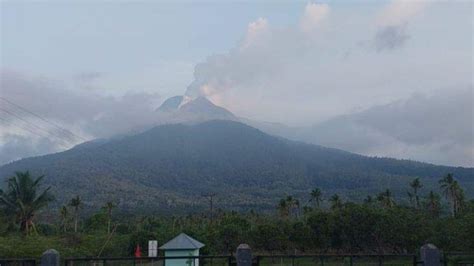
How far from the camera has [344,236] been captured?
4497 centimetres

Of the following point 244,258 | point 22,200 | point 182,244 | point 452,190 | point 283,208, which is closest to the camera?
point 244,258

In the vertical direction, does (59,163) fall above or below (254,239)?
above

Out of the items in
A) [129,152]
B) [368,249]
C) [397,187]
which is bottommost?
[368,249]

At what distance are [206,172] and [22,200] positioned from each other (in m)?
117

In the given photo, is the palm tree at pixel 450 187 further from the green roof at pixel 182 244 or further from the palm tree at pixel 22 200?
the green roof at pixel 182 244

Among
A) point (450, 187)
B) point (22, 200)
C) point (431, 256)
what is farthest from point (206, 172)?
point (431, 256)

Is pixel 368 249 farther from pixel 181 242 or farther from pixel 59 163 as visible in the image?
pixel 59 163

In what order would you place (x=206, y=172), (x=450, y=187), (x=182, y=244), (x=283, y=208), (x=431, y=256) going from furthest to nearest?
(x=206, y=172), (x=283, y=208), (x=450, y=187), (x=182, y=244), (x=431, y=256)

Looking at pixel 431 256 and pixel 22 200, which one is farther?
pixel 22 200

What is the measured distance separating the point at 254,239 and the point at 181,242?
21.8m

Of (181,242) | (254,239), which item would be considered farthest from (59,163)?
(181,242)

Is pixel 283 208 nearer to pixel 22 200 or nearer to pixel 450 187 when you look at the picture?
pixel 450 187

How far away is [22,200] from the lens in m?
45.6

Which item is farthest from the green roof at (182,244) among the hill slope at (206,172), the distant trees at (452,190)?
the hill slope at (206,172)
